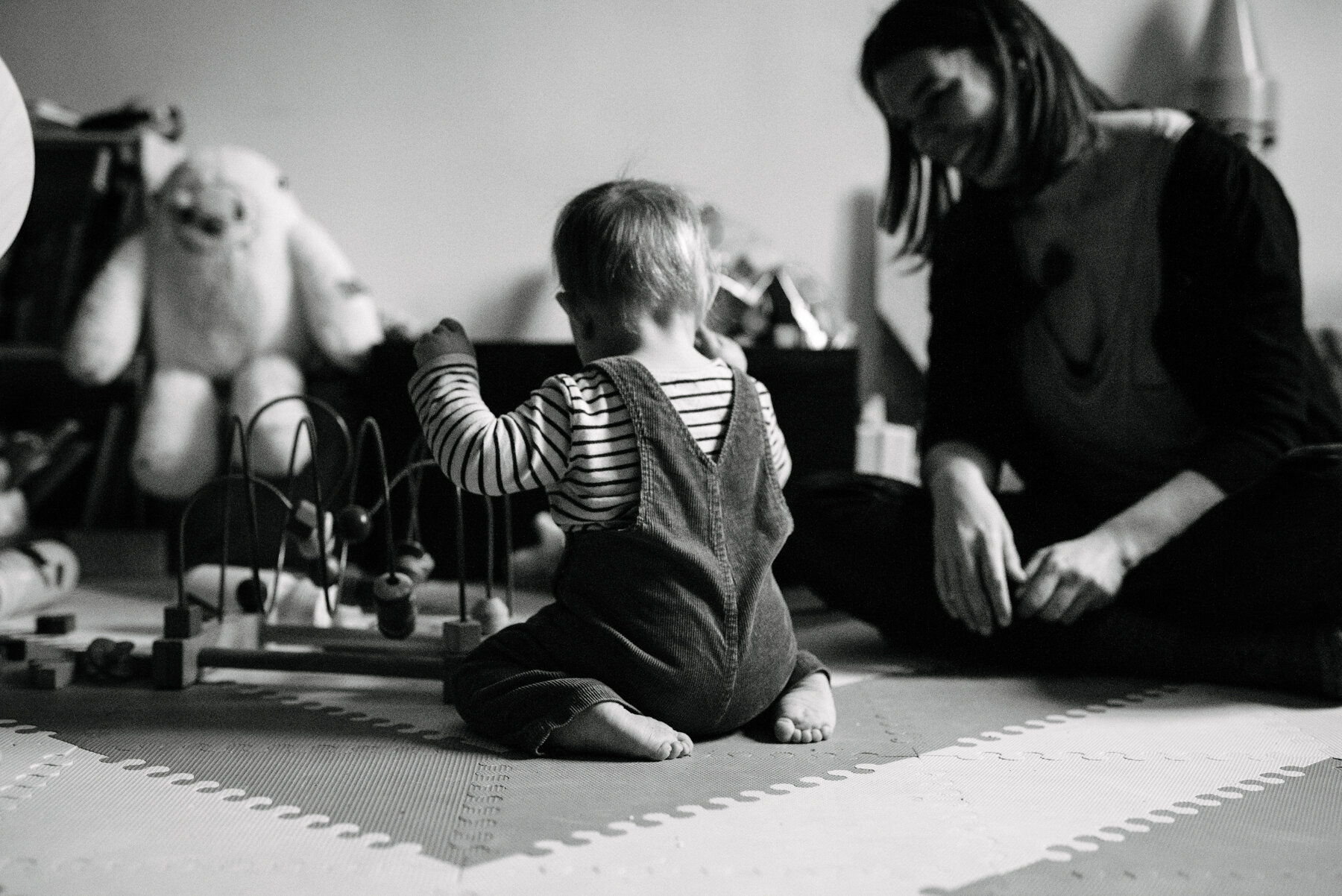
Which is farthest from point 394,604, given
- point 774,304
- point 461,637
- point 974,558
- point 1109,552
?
point 774,304

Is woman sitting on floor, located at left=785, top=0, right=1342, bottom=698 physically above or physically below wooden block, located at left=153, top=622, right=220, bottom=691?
above

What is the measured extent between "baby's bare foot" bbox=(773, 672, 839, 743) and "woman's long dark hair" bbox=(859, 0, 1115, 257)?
65 centimetres

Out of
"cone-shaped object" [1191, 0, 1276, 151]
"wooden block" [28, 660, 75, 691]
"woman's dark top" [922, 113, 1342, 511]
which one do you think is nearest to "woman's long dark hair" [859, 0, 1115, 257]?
"woman's dark top" [922, 113, 1342, 511]

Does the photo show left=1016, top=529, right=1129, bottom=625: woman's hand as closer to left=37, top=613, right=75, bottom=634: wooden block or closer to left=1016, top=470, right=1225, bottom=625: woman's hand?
left=1016, top=470, right=1225, bottom=625: woman's hand

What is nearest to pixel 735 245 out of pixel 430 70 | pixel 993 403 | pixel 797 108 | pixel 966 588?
pixel 797 108

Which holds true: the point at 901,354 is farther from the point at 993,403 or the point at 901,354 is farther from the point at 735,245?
the point at 993,403

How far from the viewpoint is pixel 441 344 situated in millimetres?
1036

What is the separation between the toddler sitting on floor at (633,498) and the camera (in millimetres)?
989

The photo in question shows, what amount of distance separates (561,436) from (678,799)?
301 mm

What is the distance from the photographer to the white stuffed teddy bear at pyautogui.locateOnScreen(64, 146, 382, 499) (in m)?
2.05

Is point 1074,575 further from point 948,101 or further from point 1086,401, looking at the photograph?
point 948,101

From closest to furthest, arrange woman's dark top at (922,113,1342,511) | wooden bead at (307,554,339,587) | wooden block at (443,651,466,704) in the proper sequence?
wooden block at (443,651,466,704), woman's dark top at (922,113,1342,511), wooden bead at (307,554,339,587)

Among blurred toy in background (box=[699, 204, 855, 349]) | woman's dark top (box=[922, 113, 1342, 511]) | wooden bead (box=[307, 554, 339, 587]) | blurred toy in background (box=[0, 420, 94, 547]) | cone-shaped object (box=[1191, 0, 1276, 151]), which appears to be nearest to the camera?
woman's dark top (box=[922, 113, 1342, 511])

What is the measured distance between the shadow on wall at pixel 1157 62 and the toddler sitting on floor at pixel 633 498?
1767mm
